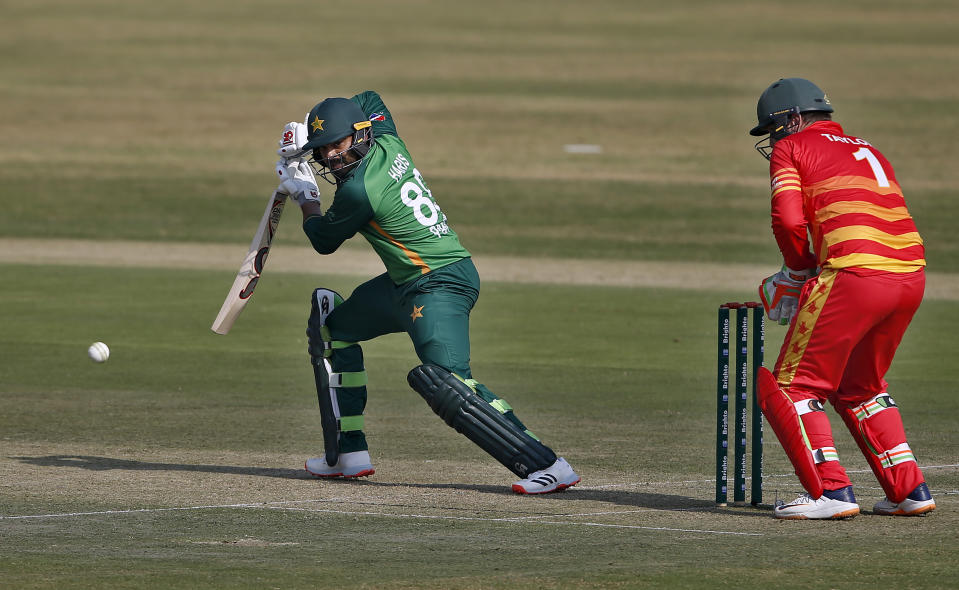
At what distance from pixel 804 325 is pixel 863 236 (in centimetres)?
49

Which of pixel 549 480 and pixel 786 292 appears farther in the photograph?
pixel 549 480

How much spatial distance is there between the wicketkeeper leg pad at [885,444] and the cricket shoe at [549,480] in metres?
1.40

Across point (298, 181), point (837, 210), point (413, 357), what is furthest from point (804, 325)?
point (413, 357)

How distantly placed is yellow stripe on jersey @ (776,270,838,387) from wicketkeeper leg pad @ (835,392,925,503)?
461 millimetres

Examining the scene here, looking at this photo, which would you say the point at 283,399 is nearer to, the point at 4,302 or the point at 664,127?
the point at 4,302

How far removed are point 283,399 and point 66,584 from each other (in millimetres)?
6402

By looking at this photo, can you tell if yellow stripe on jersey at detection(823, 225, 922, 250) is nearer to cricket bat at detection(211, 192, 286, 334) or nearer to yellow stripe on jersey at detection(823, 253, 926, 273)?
yellow stripe on jersey at detection(823, 253, 926, 273)

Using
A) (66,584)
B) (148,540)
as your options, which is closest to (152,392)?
(148,540)

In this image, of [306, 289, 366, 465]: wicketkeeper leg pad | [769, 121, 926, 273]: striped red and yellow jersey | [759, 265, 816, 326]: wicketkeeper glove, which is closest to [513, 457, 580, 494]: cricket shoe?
[306, 289, 366, 465]: wicketkeeper leg pad

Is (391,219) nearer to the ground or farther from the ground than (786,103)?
nearer to the ground

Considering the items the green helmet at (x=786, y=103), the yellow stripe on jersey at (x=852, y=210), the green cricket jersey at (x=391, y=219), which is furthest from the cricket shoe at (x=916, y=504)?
the green cricket jersey at (x=391, y=219)

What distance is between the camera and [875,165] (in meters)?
8.14

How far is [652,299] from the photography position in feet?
67.8

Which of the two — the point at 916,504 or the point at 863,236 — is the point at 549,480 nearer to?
the point at 916,504
